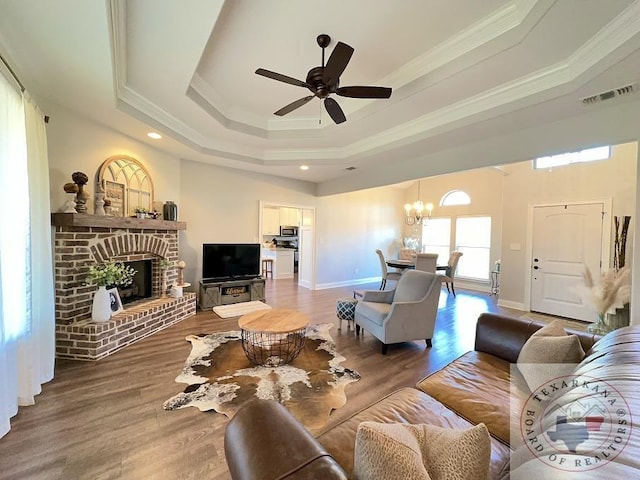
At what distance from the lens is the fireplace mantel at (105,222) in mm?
2880

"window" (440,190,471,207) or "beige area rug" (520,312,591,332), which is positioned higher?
"window" (440,190,471,207)

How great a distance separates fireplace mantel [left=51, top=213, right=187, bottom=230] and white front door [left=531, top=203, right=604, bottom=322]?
6.65m

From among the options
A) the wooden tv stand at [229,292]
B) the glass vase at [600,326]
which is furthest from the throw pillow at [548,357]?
the wooden tv stand at [229,292]

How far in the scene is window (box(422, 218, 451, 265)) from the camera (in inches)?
318

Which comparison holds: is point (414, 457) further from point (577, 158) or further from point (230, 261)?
point (577, 158)

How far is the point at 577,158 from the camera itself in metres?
4.90

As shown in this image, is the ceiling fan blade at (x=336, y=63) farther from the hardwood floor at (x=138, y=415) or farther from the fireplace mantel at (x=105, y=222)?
the fireplace mantel at (x=105, y=222)

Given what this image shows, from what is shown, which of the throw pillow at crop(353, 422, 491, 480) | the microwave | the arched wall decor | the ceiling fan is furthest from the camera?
the microwave

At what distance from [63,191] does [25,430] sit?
2375mm

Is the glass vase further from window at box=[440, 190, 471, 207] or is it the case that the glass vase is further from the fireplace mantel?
the fireplace mantel

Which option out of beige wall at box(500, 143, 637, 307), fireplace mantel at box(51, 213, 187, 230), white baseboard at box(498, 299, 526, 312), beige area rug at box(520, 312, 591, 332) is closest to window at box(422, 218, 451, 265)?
beige wall at box(500, 143, 637, 307)

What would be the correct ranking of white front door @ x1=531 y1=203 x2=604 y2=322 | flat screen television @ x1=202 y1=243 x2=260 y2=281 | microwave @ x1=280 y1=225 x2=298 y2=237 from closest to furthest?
1. white front door @ x1=531 y1=203 x2=604 y2=322
2. flat screen television @ x1=202 y1=243 x2=260 y2=281
3. microwave @ x1=280 y1=225 x2=298 y2=237

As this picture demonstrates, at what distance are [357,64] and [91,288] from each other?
151 inches

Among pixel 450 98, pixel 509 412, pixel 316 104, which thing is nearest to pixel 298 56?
pixel 316 104
